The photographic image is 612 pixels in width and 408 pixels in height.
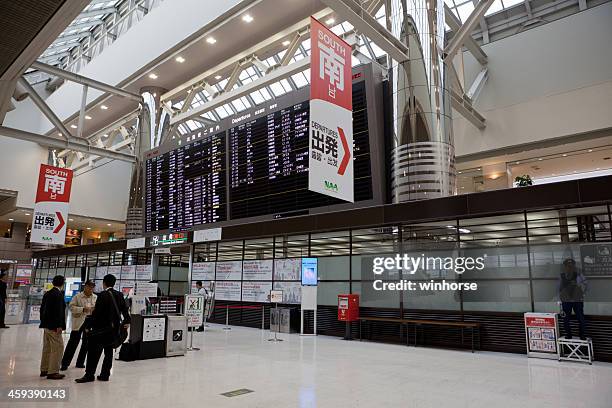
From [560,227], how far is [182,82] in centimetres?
1465

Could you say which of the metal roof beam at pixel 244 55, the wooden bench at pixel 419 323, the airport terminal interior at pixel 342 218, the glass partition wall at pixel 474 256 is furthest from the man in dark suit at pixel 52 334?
the metal roof beam at pixel 244 55

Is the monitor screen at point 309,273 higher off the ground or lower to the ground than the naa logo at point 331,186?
lower

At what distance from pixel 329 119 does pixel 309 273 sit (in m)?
6.15

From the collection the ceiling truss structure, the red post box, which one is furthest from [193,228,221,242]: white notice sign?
the red post box

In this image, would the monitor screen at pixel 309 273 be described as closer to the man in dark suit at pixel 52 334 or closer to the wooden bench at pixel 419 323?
the wooden bench at pixel 419 323

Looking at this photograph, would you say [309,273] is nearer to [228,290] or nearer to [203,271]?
[228,290]

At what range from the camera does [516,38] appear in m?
13.9

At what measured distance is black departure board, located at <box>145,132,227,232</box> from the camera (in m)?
14.8

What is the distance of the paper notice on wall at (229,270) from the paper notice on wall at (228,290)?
0.63ft

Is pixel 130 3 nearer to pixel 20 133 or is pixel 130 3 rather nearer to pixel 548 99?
pixel 20 133

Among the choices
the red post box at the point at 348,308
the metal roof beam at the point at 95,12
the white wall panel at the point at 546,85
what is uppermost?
the metal roof beam at the point at 95,12

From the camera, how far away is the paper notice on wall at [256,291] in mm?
12781

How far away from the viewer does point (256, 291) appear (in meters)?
13.1

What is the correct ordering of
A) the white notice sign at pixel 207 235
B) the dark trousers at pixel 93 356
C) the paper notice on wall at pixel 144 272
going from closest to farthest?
the dark trousers at pixel 93 356 < the white notice sign at pixel 207 235 < the paper notice on wall at pixel 144 272
